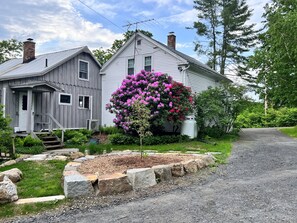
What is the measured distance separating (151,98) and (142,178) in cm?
724

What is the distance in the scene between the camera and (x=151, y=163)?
19.9 feet

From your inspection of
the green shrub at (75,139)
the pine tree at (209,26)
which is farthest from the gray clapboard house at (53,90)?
the pine tree at (209,26)

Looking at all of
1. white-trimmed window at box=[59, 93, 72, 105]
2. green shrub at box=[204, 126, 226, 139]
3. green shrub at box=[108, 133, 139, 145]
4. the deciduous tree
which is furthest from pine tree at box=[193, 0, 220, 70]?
the deciduous tree

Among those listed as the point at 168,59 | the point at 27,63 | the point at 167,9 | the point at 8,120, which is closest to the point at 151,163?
the point at 8,120

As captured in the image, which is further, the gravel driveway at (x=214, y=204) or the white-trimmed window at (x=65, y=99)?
the white-trimmed window at (x=65, y=99)

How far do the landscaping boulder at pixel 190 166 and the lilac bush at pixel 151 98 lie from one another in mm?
5710

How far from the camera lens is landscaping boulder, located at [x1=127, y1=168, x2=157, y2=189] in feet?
16.0

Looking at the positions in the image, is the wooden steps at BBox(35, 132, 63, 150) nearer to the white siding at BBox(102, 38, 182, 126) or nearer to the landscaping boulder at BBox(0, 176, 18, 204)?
the white siding at BBox(102, 38, 182, 126)

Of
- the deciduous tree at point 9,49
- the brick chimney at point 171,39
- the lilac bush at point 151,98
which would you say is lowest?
the lilac bush at point 151,98

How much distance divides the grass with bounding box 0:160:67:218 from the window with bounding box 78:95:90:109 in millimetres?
9481

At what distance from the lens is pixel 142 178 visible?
16.3ft

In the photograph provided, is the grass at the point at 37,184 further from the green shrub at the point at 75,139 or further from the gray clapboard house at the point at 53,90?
the gray clapboard house at the point at 53,90

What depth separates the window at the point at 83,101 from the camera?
16.3 meters

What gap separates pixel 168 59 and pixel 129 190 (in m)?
11.4
